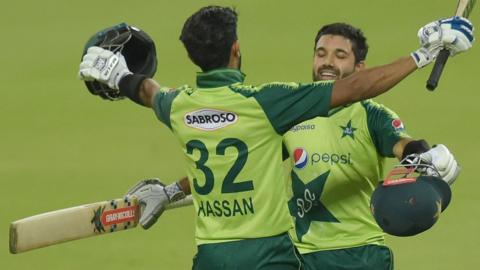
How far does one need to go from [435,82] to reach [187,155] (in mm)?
1098

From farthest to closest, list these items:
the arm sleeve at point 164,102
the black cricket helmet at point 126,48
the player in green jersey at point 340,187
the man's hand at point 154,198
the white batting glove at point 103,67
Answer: the man's hand at point 154,198 → the player in green jersey at point 340,187 → the black cricket helmet at point 126,48 → the white batting glove at point 103,67 → the arm sleeve at point 164,102

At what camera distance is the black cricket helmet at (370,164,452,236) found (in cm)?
492

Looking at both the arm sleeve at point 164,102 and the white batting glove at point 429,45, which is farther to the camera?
the arm sleeve at point 164,102

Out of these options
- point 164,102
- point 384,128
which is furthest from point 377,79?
point 164,102

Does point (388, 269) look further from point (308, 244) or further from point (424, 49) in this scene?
point (424, 49)

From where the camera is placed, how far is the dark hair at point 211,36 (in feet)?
16.5

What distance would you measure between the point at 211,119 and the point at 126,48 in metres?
0.81

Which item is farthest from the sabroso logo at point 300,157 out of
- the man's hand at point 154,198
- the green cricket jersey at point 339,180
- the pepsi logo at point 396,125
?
the man's hand at point 154,198

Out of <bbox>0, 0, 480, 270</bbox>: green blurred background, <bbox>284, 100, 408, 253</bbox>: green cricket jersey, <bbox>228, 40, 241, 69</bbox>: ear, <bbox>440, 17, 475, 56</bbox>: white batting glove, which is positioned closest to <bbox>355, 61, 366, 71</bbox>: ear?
<bbox>284, 100, 408, 253</bbox>: green cricket jersey

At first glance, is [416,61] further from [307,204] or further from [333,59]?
[307,204]

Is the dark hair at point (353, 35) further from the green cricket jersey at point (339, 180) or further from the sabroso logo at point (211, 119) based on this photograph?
the sabroso logo at point (211, 119)

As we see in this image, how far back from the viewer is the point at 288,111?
4949 mm

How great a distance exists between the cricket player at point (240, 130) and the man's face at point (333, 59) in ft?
2.67

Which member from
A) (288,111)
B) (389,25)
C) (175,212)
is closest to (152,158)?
(175,212)
